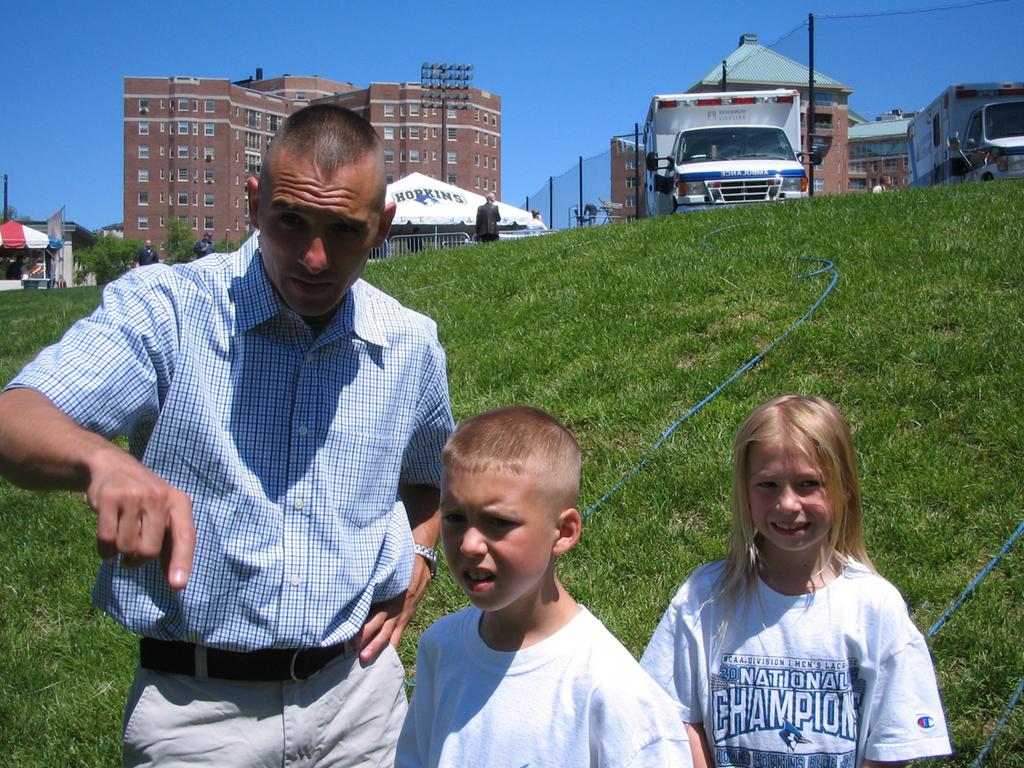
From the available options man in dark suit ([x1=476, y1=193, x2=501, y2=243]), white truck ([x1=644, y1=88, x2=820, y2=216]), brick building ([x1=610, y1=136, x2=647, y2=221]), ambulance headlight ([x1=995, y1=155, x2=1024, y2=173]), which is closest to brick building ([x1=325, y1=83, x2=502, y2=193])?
brick building ([x1=610, y1=136, x2=647, y2=221])

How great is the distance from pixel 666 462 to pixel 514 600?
11.5ft

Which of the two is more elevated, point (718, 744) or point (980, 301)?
Result: point (980, 301)

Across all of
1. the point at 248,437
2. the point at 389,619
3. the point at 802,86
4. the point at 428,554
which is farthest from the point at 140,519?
the point at 802,86

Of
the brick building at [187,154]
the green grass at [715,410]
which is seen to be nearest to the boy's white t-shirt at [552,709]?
the green grass at [715,410]

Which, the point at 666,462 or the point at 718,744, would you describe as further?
the point at 666,462

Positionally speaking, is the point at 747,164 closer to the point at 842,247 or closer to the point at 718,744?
the point at 842,247

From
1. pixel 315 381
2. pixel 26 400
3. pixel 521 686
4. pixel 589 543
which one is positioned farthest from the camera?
pixel 589 543

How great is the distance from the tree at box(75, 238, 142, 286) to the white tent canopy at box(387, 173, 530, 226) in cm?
5903

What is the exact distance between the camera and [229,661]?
221cm

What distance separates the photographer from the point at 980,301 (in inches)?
278

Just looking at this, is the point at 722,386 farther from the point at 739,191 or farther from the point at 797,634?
the point at 739,191

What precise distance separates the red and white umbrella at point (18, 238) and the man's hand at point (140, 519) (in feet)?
161

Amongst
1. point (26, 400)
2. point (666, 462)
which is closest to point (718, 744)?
point (26, 400)

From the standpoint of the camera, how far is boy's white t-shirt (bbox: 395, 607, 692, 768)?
6.42ft
